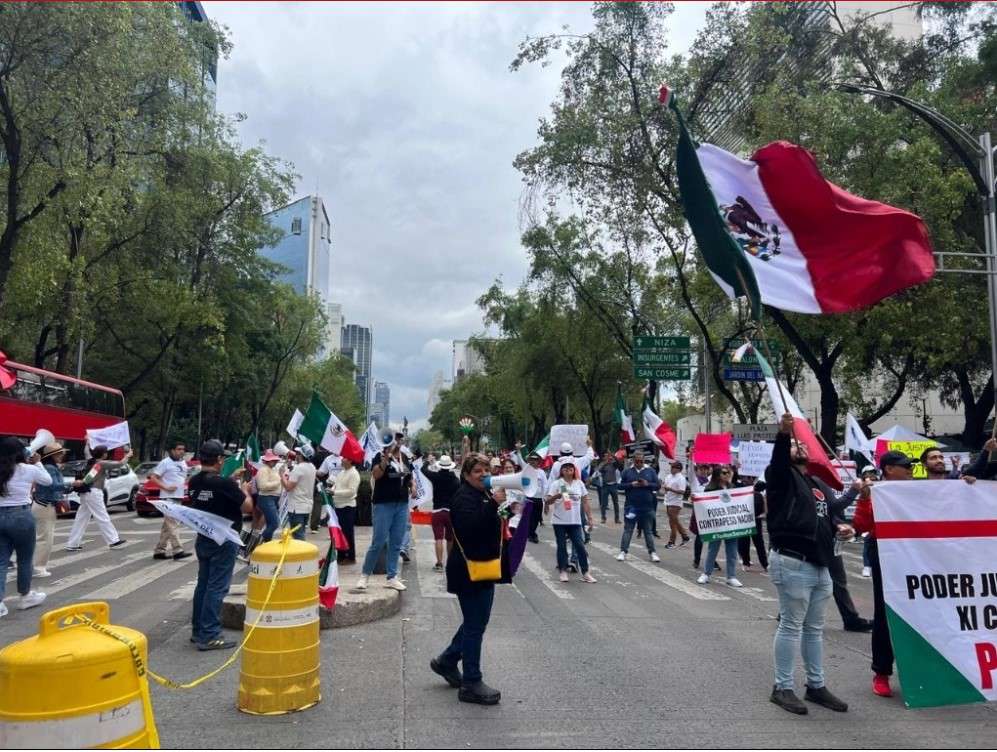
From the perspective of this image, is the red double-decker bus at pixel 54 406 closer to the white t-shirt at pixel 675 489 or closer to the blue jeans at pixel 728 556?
the white t-shirt at pixel 675 489

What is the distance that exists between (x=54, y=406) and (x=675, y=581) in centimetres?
2082

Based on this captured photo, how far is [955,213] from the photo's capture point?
18750mm

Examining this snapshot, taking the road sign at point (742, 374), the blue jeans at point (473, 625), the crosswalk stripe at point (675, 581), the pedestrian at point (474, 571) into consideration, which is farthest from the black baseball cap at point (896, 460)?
the road sign at point (742, 374)

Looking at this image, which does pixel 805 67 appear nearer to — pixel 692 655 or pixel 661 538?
pixel 661 538

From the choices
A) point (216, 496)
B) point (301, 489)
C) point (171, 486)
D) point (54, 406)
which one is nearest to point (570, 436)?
point (301, 489)

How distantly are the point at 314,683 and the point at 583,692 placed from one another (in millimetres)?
1985

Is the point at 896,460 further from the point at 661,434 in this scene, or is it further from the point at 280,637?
the point at 661,434

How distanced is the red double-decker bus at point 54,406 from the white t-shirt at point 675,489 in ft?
50.8

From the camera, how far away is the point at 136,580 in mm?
10781

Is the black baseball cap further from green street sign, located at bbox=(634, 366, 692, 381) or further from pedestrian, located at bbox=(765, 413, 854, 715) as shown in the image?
green street sign, located at bbox=(634, 366, 692, 381)

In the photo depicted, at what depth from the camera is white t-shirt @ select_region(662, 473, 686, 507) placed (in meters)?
14.9

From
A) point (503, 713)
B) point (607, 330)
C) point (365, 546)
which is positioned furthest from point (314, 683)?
point (607, 330)

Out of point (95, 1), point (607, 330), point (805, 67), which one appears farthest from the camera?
point (607, 330)

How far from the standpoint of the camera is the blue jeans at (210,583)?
6969 millimetres
